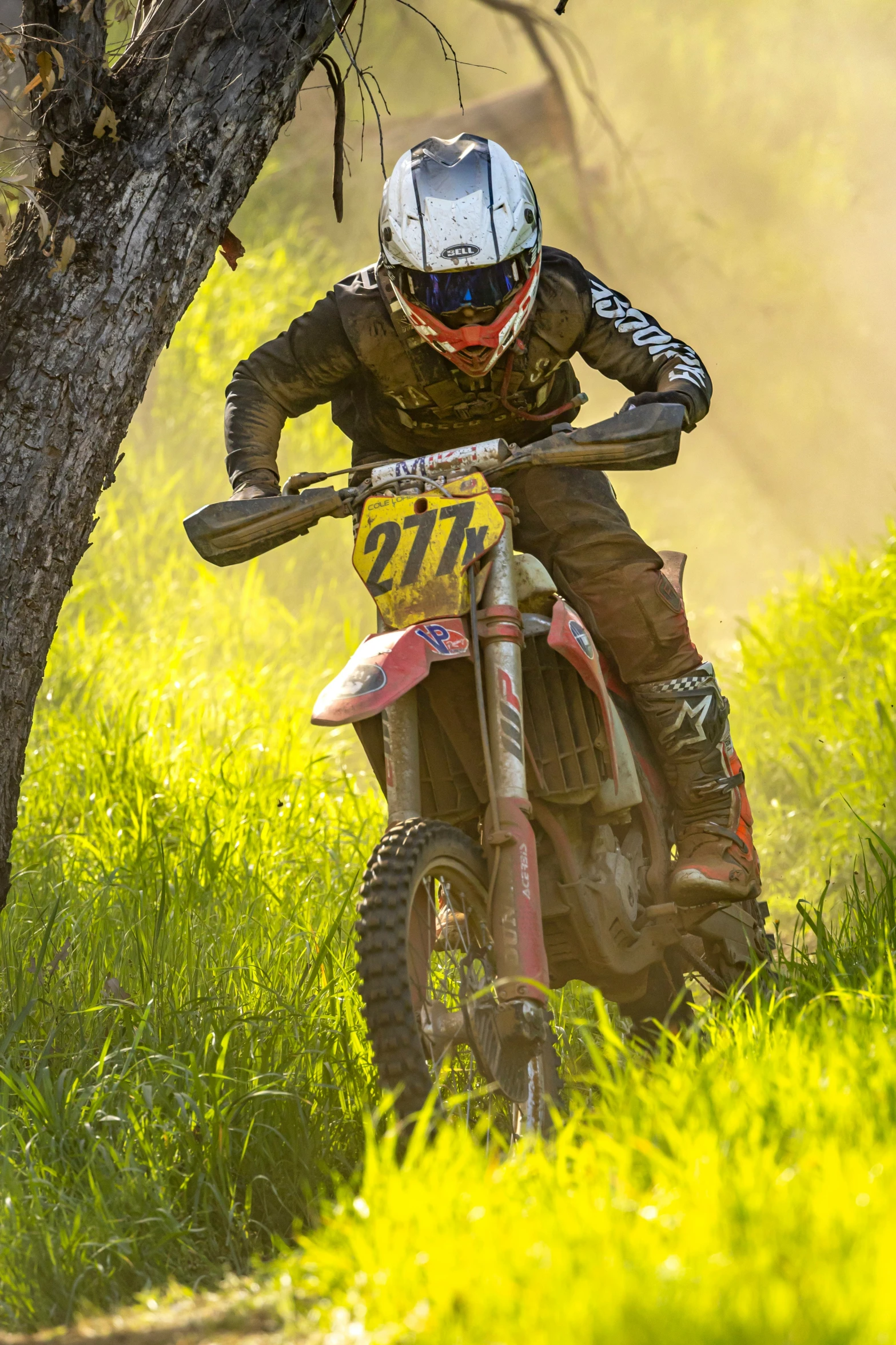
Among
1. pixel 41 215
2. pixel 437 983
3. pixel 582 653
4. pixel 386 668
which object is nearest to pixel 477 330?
pixel 582 653

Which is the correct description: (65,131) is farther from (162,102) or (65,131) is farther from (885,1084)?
(885,1084)

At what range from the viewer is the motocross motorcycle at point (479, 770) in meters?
2.64

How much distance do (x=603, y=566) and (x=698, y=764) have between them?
1.89ft

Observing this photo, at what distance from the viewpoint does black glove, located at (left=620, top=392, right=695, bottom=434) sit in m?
2.98

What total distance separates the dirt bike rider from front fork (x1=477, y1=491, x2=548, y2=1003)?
0.52 meters

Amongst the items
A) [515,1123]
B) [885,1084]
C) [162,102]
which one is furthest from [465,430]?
[885,1084]

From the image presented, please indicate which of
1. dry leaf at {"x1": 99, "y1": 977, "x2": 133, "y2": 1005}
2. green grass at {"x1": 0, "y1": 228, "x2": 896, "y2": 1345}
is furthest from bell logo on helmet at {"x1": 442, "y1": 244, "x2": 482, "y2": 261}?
dry leaf at {"x1": 99, "y1": 977, "x2": 133, "y2": 1005}

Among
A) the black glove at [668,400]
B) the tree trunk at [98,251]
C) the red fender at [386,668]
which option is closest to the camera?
the red fender at [386,668]

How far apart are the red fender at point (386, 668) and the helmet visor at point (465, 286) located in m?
0.76

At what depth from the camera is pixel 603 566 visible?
3.40 m

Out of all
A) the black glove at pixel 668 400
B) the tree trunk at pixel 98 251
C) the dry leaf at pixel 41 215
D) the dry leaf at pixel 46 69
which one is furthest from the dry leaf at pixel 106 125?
the black glove at pixel 668 400

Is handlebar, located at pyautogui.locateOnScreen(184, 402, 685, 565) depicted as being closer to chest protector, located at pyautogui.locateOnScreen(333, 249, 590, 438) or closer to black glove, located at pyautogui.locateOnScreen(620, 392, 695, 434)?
black glove, located at pyautogui.locateOnScreen(620, 392, 695, 434)

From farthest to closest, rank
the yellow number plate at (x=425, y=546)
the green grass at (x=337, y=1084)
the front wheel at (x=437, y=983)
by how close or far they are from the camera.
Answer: the yellow number plate at (x=425, y=546)
the front wheel at (x=437, y=983)
the green grass at (x=337, y=1084)

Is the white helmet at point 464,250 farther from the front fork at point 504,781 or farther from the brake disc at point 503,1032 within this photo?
the brake disc at point 503,1032
